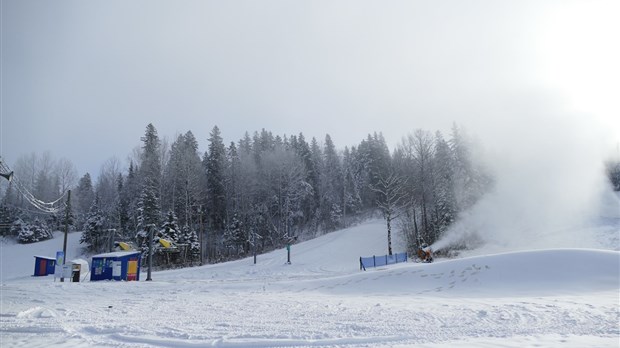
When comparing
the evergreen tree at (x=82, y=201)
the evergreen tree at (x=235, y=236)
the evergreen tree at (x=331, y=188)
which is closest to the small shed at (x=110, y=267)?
the evergreen tree at (x=235, y=236)

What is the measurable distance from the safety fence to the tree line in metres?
5.56

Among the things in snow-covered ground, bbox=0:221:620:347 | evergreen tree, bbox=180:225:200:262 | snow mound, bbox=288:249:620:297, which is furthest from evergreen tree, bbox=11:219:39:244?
snow mound, bbox=288:249:620:297

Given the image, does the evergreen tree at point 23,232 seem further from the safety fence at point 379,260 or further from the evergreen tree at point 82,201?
the safety fence at point 379,260

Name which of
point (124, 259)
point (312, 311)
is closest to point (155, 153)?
point (124, 259)

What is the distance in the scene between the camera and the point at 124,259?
26.1 meters

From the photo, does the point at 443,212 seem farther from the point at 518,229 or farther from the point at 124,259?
the point at 124,259

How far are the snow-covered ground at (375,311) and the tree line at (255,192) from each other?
17.5 metres

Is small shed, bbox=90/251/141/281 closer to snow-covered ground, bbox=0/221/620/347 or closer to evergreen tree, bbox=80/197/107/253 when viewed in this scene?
snow-covered ground, bbox=0/221/620/347

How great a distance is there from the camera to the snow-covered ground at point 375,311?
23.8 ft

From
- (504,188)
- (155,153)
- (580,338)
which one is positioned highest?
(155,153)

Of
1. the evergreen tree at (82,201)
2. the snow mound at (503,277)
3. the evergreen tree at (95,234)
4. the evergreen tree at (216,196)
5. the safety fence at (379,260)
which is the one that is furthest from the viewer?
the evergreen tree at (82,201)

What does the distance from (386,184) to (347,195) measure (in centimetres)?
2595

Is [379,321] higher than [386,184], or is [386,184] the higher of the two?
[386,184]

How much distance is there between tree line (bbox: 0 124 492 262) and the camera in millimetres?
41688
